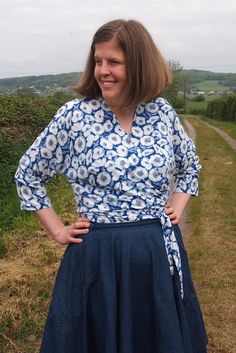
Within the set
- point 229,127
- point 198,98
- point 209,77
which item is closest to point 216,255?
point 229,127

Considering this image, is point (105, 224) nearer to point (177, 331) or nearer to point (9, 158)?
point (177, 331)

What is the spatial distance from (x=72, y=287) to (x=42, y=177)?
52 cm

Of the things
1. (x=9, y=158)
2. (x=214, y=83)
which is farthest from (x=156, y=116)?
(x=214, y=83)

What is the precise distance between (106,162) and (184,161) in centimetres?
53

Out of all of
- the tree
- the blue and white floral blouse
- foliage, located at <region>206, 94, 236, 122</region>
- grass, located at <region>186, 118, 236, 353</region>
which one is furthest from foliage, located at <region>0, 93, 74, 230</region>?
foliage, located at <region>206, 94, 236, 122</region>

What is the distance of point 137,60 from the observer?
2275 mm

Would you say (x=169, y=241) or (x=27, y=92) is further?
(x=27, y=92)

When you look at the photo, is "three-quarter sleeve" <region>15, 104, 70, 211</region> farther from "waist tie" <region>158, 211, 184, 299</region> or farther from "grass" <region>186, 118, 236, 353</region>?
"grass" <region>186, 118, 236, 353</region>

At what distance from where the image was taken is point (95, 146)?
2.29 meters

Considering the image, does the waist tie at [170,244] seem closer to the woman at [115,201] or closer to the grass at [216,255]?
the woman at [115,201]

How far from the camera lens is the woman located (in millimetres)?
2285

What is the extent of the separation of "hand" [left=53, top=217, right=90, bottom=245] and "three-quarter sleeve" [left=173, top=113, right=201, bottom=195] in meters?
0.58

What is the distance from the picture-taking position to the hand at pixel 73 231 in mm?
2381

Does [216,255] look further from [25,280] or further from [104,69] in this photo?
[104,69]
